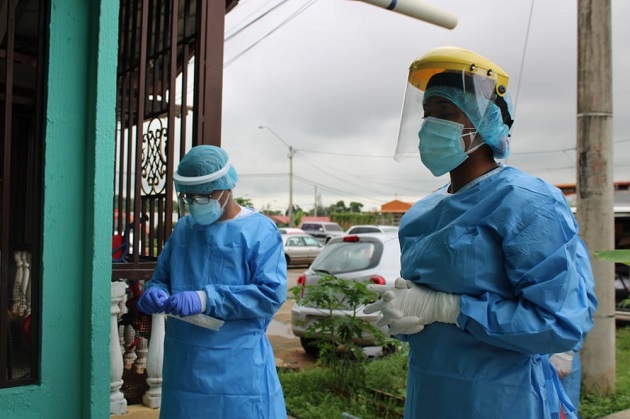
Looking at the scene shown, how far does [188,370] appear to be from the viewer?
2.51m

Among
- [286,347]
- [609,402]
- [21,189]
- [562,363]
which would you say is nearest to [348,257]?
[286,347]

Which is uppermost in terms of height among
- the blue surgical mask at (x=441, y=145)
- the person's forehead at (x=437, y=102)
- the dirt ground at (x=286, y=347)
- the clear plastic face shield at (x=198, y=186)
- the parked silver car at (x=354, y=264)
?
the person's forehead at (x=437, y=102)

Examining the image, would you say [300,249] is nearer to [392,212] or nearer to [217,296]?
[217,296]

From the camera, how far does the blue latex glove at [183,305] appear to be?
7.84 feet

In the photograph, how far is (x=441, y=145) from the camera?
180 cm

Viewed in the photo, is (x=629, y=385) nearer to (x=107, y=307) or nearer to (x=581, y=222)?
(x=581, y=222)

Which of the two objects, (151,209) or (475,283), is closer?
(475,283)

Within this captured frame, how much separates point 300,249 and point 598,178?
16430 millimetres

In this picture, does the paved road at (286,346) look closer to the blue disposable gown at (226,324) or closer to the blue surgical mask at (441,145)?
the blue disposable gown at (226,324)

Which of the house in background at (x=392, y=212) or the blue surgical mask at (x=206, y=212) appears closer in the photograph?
the blue surgical mask at (x=206, y=212)

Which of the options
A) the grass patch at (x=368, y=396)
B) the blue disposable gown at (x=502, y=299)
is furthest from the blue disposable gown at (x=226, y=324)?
the grass patch at (x=368, y=396)

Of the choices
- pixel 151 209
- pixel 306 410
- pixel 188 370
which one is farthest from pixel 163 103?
pixel 306 410

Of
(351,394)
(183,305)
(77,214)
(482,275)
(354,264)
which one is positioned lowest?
(351,394)

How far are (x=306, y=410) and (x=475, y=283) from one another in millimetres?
3117
